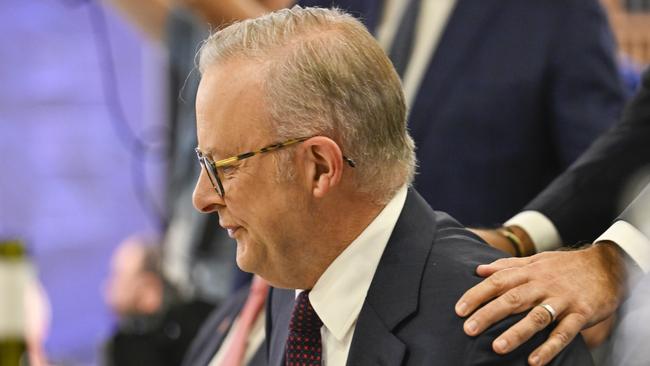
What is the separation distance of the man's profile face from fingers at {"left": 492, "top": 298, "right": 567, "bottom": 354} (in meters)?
0.33

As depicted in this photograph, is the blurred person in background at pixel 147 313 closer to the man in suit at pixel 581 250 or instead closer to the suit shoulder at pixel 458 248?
the man in suit at pixel 581 250

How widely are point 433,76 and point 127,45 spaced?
15.3 ft

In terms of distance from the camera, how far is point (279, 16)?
1708 millimetres

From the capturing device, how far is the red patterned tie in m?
1.71

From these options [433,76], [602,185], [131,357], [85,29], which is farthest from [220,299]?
A: [85,29]

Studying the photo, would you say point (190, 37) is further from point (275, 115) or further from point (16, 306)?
point (16, 306)

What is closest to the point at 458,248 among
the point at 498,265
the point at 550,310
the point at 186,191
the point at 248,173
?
the point at 498,265

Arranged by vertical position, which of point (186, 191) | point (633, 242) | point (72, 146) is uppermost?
point (633, 242)

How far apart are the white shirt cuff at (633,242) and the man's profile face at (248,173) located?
0.45 m

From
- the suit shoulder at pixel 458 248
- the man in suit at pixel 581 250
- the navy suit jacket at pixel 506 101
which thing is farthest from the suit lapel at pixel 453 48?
the suit shoulder at pixel 458 248

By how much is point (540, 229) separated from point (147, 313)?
3.44 meters

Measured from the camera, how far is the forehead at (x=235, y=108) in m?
1.65

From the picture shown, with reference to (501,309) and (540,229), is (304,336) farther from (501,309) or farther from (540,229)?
(540,229)

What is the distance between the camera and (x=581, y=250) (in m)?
1.69
